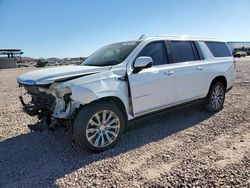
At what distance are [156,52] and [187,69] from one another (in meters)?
0.86

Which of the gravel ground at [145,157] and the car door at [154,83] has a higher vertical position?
the car door at [154,83]

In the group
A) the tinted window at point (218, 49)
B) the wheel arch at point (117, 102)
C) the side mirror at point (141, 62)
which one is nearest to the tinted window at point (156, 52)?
the side mirror at point (141, 62)

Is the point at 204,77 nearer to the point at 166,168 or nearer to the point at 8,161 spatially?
the point at 166,168

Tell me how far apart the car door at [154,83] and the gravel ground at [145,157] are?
0.44 meters

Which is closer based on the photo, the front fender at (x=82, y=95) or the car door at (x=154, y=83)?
the front fender at (x=82, y=95)

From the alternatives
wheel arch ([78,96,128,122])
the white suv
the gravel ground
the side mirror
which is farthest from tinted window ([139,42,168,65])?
the gravel ground

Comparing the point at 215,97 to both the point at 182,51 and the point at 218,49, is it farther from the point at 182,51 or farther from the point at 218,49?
the point at 182,51

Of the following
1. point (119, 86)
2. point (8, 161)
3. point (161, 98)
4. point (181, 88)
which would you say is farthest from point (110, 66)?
point (8, 161)

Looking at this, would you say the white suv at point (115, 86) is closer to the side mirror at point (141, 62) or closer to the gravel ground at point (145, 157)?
the side mirror at point (141, 62)

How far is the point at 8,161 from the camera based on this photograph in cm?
390

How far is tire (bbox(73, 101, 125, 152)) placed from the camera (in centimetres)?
379

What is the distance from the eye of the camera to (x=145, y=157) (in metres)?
3.85

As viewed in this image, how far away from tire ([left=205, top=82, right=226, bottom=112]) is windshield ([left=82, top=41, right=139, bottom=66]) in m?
2.42

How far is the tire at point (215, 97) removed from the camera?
5967 millimetres
